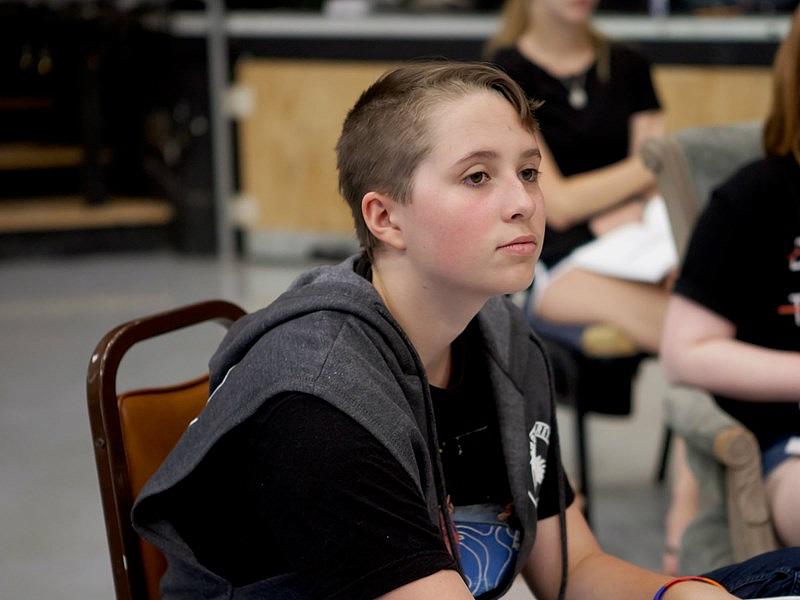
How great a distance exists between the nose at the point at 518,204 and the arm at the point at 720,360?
2.47 ft

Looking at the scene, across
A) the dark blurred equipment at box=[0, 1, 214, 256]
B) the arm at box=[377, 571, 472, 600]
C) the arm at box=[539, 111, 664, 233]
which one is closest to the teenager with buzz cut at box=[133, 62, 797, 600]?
the arm at box=[377, 571, 472, 600]

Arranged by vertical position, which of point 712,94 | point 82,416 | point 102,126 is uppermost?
point 712,94

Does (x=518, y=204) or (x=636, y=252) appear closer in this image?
(x=518, y=204)

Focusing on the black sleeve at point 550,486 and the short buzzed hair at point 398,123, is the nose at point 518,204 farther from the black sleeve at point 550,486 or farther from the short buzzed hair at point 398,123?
the black sleeve at point 550,486

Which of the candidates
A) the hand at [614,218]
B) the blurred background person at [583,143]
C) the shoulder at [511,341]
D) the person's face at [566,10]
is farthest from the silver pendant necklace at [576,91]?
the shoulder at [511,341]

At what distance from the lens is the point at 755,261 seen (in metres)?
1.89

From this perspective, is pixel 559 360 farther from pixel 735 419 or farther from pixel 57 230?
pixel 57 230

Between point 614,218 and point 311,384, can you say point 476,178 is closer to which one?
point 311,384

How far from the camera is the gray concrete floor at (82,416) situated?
294 cm

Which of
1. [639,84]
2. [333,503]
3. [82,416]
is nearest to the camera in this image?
[333,503]

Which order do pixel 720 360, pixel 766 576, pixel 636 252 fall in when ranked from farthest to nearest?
pixel 636 252 → pixel 720 360 → pixel 766 576

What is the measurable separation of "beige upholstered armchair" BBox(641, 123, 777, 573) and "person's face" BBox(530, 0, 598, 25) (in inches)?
26.1

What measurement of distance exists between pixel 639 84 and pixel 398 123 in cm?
206

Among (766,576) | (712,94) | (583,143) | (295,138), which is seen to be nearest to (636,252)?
(583,143)
